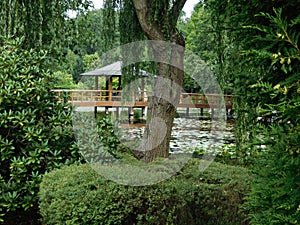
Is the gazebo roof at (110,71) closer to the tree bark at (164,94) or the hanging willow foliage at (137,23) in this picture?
the hanging willow foliage at (137,23)

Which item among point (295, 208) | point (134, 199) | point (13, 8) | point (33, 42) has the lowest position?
point (134, 199)

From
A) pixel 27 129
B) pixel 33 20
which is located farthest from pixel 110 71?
pixel 27 129

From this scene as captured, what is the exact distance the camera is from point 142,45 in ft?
16.8

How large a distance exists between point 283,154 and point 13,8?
12.4 feet

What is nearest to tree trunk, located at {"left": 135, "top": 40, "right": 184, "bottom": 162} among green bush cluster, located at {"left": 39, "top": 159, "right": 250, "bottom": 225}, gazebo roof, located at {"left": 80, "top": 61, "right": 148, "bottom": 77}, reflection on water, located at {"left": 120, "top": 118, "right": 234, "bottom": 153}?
gazebo roof, located at {"left": 80, "top": 61, "right": 148, "bottom": 77}

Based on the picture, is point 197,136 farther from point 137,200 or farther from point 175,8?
point 137,200

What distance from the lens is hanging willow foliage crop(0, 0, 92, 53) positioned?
4250 mm

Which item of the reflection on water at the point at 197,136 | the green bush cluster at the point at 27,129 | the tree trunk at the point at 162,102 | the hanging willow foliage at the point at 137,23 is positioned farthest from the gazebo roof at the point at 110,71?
the green bush cluster at the point at 27,129

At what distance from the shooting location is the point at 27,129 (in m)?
3.71

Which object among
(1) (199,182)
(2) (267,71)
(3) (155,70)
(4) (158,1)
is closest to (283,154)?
(2) (267,71)

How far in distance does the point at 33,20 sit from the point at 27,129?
147cm

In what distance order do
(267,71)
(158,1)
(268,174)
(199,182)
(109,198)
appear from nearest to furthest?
(268,174) → (267,71) → (109,198) → (199,182) → (158,1)

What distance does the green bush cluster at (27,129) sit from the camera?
11.9 ft

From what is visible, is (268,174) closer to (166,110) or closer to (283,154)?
(283,154)
